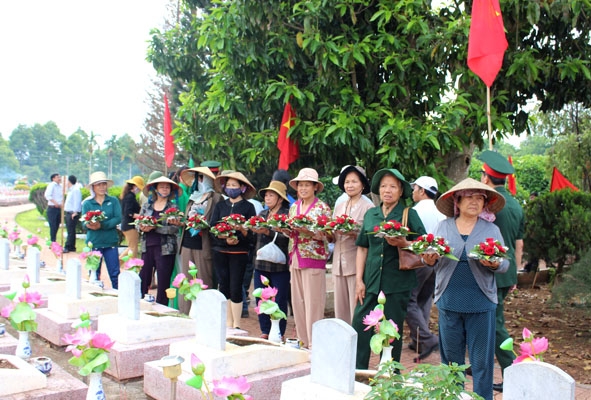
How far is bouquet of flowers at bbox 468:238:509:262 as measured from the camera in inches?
138

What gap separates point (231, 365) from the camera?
382cm

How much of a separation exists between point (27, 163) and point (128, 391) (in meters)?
124

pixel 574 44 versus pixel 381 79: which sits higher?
pixel 574 44

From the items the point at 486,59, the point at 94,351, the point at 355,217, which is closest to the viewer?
the point at 94,351

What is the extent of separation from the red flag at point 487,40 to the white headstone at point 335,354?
142 inches

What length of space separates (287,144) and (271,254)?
1741 millimetres

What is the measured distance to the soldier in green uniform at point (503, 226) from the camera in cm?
446

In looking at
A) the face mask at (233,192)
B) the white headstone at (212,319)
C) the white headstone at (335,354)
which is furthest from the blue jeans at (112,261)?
the white headstone at (335,354)

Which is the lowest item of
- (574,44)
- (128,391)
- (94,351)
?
(128,391)

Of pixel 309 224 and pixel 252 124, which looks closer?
pixel 309 224

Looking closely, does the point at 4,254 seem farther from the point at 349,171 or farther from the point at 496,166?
the point at 496,166

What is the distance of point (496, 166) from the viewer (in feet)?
15.0

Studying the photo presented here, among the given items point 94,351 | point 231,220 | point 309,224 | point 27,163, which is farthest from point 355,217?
point 27,163

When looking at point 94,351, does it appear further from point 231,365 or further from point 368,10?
point 368,10
